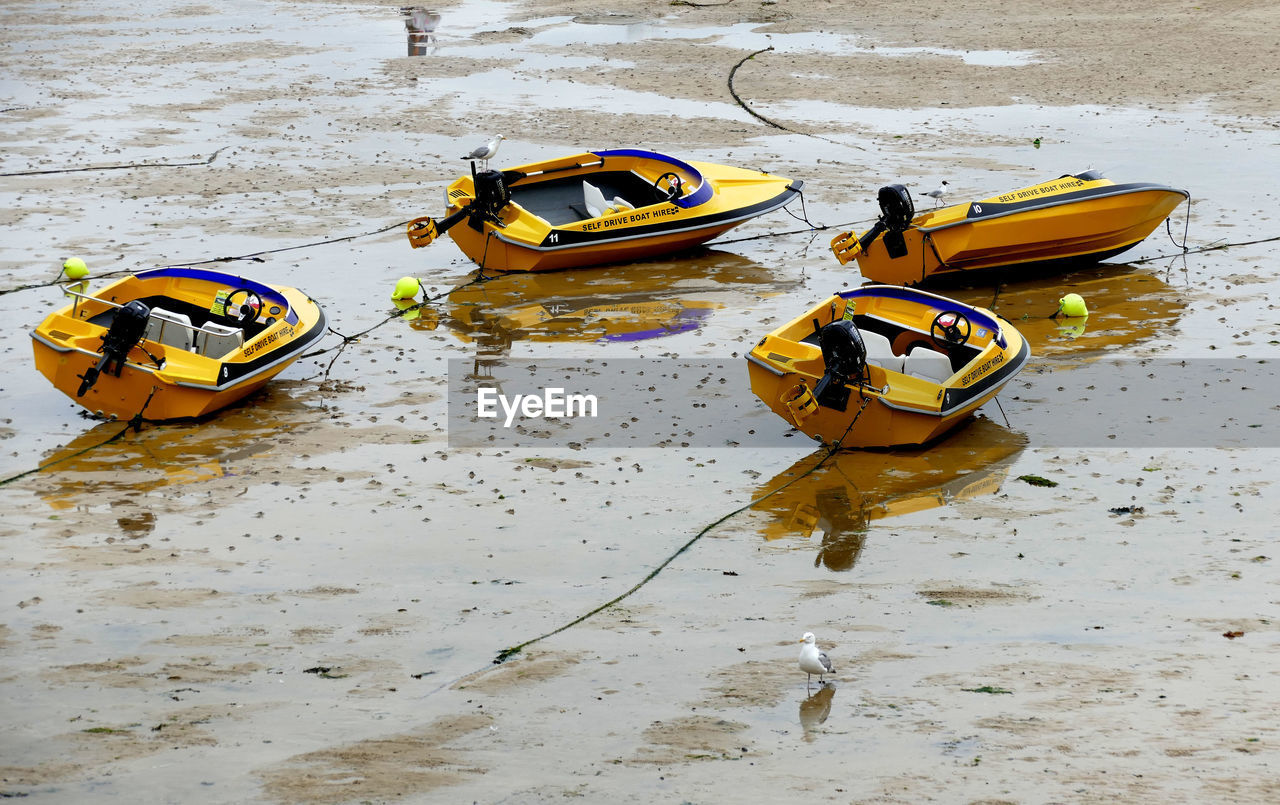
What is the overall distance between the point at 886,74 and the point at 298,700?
2549 cm

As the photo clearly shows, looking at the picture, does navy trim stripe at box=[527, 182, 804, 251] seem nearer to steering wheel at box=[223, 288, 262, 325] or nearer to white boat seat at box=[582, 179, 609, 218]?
white boat seat at box=[582, 179, 609, 218]

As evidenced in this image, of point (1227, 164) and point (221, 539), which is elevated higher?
point (1227, 164)

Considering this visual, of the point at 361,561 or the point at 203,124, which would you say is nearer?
the point at 361,561

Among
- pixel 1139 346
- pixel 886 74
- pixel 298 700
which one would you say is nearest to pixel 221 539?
pixel 298 700

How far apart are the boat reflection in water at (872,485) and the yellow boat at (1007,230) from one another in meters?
4.50

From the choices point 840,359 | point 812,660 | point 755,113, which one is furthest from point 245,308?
point 755,113

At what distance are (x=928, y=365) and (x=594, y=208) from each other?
292 inches

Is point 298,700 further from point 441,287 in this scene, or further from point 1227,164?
point 1227,164

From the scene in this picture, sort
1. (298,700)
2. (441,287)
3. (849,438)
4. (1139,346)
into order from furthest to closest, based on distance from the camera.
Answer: (441,287) → (1139,346) → (849,438) → (298,700)

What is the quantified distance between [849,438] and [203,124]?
19740mm

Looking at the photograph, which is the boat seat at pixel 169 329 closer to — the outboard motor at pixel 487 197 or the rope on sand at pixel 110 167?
the outboard motor at pixel 487 197

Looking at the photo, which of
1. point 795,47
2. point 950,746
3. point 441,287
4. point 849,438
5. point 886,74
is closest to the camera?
point 950,746

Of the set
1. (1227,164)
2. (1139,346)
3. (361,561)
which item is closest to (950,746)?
(361,561)

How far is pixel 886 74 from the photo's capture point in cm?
3134
